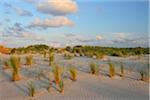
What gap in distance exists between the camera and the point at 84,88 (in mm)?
7633

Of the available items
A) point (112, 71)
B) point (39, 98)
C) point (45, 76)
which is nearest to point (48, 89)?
point (39, 98)

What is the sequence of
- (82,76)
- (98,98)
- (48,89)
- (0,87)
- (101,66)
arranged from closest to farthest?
(98,98), (48,89), (0,87), (82,76), (101,66)

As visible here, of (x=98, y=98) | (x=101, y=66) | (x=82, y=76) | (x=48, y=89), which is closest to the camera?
(x=98, y=98)

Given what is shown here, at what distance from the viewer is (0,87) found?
8.12m

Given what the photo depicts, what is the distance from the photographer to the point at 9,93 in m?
7.59

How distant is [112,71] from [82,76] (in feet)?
3.19

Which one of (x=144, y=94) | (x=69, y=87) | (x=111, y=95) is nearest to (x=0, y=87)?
(x=69, y=87)

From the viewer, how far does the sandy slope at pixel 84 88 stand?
7062 millimetres

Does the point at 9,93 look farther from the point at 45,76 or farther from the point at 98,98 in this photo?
the point at 98,98

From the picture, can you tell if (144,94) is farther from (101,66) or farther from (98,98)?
(101,66)

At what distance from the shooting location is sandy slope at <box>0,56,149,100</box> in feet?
23.2

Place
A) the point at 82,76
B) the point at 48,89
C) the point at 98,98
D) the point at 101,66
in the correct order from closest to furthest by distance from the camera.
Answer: the point at 98,98
the point at 48,89
the point at 82,76
the point at 101,66

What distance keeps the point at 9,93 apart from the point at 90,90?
2.24m

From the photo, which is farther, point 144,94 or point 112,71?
point 112,71
